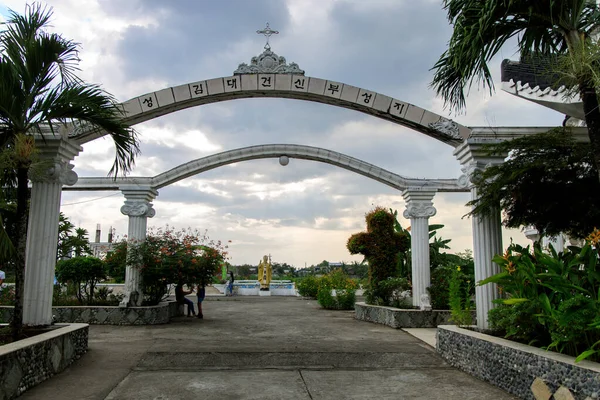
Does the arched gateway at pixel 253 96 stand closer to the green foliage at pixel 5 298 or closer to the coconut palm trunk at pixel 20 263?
the coconut palm trunk at pixel 20 263

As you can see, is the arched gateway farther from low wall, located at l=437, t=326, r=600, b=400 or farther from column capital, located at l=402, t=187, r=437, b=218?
column capital, located at l=402, t=187, r=437, b=218

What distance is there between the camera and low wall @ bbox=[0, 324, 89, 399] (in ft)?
16.8

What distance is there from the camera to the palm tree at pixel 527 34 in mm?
5293

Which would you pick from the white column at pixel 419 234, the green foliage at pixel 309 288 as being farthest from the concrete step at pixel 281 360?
the green foliage at pixel 309 288

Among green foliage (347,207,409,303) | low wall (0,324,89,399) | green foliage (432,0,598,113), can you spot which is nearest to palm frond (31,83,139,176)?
low wall (0,324,89,399)

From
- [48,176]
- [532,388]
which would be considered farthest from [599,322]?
[48,176]

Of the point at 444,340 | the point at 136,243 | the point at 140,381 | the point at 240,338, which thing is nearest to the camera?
the point at 140,381

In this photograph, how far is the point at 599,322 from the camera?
4.39 metres

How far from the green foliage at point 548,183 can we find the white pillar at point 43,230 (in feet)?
21.1

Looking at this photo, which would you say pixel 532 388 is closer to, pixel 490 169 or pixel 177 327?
pixel 490 169

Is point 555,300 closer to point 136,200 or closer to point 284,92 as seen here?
point 284,92

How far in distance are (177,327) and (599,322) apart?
9.22m

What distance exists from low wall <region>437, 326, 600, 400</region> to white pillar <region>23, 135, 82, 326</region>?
614cm

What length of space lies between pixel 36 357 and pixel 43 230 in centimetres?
223
